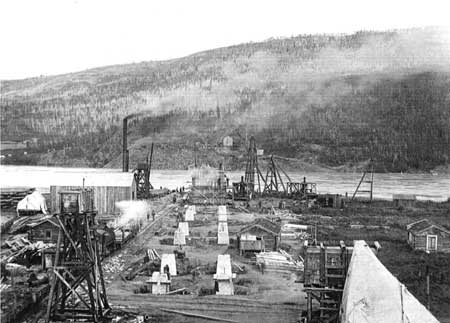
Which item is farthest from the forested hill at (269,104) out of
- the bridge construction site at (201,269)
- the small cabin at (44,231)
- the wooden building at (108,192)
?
the small cabin at (44,231)

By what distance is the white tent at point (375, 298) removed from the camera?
8.03 metres

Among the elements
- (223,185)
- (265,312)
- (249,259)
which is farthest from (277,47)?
(265,312)

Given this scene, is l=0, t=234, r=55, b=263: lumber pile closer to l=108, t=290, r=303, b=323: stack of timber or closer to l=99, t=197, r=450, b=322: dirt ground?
l=99, t=197, r=450, b=322: dirt ground

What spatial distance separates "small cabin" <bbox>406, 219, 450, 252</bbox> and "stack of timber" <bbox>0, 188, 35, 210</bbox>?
56.0 feet

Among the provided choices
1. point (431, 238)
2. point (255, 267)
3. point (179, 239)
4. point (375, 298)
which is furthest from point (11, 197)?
point (375, 298)

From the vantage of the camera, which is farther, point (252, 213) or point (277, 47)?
point (277, 47)

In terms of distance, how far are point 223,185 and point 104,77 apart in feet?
84.0

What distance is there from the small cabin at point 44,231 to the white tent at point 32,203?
5163 millimetres

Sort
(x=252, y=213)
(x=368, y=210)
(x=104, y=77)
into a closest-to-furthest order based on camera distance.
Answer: (x=252, y=213)
(x=368, y=210)
(x=104, y=77)

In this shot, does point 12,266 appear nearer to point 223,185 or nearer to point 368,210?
point 368,210

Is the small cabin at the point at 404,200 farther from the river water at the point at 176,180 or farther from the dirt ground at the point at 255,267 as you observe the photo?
the river water at the point at 176,180

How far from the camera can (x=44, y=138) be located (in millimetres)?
42094

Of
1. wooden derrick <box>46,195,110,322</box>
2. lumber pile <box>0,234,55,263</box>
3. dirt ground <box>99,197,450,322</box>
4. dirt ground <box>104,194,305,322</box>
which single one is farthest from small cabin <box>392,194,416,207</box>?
wooden derrick <box>46,195,110,322</box>

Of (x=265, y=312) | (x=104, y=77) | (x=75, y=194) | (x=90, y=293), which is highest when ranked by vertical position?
(x=104, y=77)
